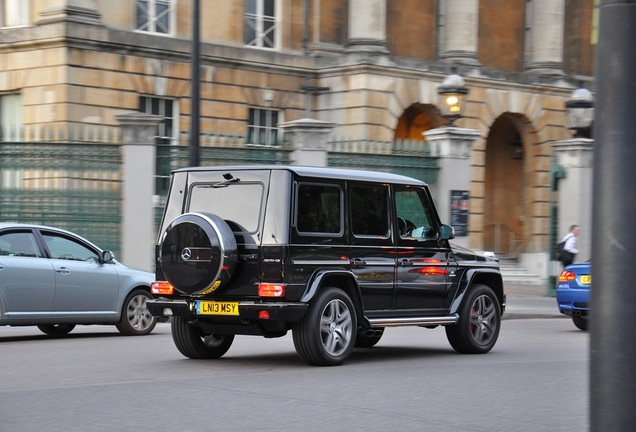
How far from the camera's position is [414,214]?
483 inches

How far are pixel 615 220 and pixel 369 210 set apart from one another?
8.05 meters

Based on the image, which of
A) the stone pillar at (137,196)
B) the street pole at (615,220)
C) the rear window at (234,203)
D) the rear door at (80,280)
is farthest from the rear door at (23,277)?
the street pole at (615,220)

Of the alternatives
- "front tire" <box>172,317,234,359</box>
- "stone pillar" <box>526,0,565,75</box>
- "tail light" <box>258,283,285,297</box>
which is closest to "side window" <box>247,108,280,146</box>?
"stone pillar" <box>526,0,565,75</box>

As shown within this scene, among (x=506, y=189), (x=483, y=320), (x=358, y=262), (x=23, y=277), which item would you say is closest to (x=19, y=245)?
(x=23, y=277)

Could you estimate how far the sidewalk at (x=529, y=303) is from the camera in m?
20.7

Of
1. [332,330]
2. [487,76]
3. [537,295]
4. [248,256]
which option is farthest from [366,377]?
[487,76]

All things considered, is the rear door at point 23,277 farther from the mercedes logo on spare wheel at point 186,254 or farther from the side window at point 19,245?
the mercedes logo on spare wheel at point 186,254

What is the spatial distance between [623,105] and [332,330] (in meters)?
7.35

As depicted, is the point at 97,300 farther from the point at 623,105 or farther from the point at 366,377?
the point at 623,105

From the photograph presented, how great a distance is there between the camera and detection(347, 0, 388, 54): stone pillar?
103ft

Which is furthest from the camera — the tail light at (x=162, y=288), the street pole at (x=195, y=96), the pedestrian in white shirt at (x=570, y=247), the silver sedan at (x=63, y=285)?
the pedestrian in white shirt at (x=570, y=247)

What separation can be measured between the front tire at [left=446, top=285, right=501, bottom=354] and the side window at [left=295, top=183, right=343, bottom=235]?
6.48 feet

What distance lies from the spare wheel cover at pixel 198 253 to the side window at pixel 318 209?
0.76 metres

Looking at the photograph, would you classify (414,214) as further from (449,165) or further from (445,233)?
(449,165)
